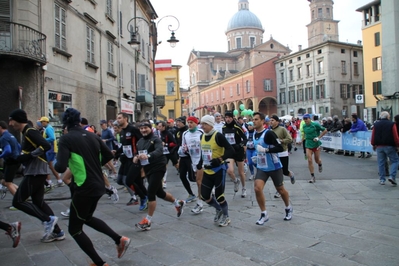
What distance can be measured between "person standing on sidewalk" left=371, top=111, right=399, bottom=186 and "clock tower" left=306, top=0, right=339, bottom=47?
7309 cm

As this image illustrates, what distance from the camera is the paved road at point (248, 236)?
4.30 meters

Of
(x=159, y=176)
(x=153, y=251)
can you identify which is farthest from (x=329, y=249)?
(x=159, y=176)

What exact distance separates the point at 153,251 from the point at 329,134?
15.5 meters

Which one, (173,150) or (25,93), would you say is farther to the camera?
(25,93)

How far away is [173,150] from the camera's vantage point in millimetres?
8477

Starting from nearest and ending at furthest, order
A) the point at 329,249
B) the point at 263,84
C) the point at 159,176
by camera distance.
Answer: the point at 329,249 → the point at 159,176 → the point at 263,84

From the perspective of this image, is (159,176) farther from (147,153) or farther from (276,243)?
(276,243)

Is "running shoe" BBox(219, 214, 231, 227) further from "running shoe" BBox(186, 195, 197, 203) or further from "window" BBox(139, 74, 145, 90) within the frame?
"window" BBox(139, 74, 145, 90)

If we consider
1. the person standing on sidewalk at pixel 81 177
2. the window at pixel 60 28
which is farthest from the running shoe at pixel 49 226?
the window at pixel 60 28

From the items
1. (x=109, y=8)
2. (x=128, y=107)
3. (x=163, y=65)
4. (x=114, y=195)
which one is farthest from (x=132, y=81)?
(x=114, y=195)

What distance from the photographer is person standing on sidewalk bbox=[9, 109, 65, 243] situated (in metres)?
Result: 5.09

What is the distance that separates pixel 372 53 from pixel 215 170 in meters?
45.1

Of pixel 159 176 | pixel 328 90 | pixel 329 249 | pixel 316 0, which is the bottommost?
pixel 329 249

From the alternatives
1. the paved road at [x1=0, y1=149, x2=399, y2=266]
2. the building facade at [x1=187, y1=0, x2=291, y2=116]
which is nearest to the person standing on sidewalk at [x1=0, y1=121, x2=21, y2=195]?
the paved road at [x1=0, y1=149, x2=399, y2=266]
